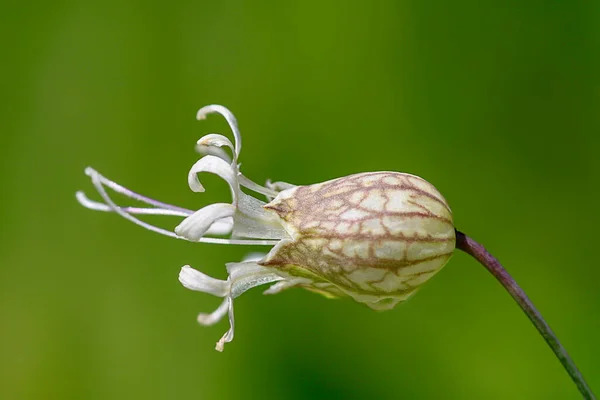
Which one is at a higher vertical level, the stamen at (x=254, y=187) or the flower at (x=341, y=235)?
the stamen at (x=254, y=187)

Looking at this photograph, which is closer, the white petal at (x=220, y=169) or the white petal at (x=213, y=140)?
the white petal at (x=220, y=169)

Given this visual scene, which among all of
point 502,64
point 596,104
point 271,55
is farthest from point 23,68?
point 596,104

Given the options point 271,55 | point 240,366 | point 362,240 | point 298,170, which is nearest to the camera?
point 362,240

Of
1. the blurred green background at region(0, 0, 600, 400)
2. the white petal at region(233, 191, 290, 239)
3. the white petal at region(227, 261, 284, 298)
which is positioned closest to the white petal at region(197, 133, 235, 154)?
the white petal at region(233, 191, 290, 239)

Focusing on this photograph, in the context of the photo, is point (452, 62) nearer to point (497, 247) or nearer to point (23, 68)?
point (497, 247)

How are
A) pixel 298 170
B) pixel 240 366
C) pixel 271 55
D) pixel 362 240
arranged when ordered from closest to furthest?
pixel 362 240 < pixel 240 366 < pixel 298 170 < pixel 271 55

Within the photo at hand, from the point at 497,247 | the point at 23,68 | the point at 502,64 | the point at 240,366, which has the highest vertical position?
the point at 23,68

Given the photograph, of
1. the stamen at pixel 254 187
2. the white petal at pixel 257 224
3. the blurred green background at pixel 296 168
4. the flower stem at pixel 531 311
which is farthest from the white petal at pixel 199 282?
the blurred green background at pixel 296 168

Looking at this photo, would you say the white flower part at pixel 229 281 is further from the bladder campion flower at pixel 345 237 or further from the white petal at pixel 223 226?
the white petal at pixel 223 226

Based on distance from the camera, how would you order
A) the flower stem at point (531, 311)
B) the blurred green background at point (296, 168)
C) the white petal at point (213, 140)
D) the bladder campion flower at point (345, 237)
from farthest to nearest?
the blurred green background at point (296, 168), the white petal at point (213, 140), the bladder campion flower at point (345, 237), the flower stem at point (531, 311)

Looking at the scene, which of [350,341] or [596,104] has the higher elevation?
[596,104]
